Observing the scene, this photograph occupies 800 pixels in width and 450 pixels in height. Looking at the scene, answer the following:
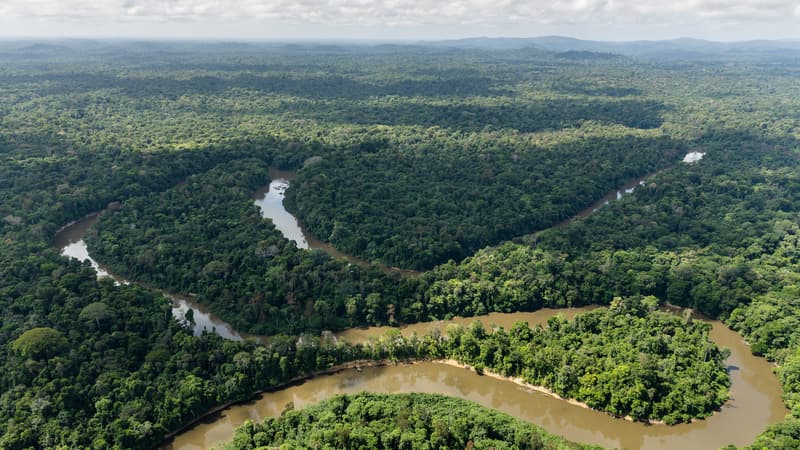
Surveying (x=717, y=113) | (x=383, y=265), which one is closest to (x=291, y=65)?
(x=717, y=113)

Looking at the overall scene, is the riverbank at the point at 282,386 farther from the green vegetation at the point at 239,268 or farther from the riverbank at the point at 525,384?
the green vegetation at the point at 239,268

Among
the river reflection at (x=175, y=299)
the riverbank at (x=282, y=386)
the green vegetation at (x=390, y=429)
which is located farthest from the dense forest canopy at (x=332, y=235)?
the green vegetation at (x=390, y=429)

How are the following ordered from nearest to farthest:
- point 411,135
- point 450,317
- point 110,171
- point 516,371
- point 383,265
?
point 516,371 < point 450,317 < point 383,265 < point 110,171 < point 411,135

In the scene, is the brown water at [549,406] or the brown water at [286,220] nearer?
the brown water at [549,406]

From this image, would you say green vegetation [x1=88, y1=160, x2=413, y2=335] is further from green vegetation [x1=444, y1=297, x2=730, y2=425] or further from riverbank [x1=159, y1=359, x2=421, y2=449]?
green vegetation [x1=444, y1=297, x2=730, y2=425]

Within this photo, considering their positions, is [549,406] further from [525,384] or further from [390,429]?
[390,429]

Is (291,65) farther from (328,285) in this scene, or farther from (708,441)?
(708,441)
